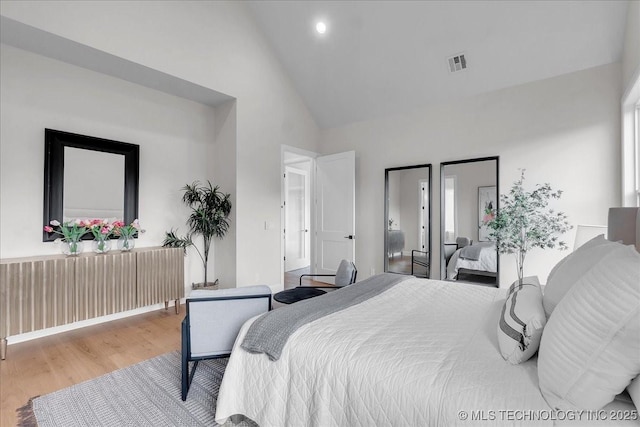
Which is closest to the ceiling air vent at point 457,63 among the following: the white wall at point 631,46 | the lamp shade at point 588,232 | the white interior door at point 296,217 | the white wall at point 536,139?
the white wall at point 536,139

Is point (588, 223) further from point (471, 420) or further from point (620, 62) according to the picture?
point (471, 420)

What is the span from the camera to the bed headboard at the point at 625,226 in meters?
1.97

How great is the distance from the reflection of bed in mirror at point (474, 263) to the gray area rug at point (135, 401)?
318 centimetres

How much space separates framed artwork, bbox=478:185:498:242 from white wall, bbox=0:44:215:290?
377cm

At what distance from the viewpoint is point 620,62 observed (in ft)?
10.6

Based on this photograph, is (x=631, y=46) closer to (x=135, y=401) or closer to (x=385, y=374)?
(x=385, y=374)

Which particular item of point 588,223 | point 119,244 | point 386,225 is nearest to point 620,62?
point 588,223

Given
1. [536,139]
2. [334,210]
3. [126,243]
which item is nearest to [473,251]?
[536,139]

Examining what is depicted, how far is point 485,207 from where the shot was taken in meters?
3.98

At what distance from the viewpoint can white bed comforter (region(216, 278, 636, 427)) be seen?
107 cm

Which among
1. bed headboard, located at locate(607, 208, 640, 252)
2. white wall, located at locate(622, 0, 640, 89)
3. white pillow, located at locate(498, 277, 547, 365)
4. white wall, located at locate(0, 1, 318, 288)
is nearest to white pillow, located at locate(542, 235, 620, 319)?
white pillow, located at locate(498, 277, 547, 365)

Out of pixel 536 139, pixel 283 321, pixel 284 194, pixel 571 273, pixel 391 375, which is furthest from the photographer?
pixel 284 194

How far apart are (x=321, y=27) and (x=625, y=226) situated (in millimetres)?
3848

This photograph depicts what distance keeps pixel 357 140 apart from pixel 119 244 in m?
3.73
